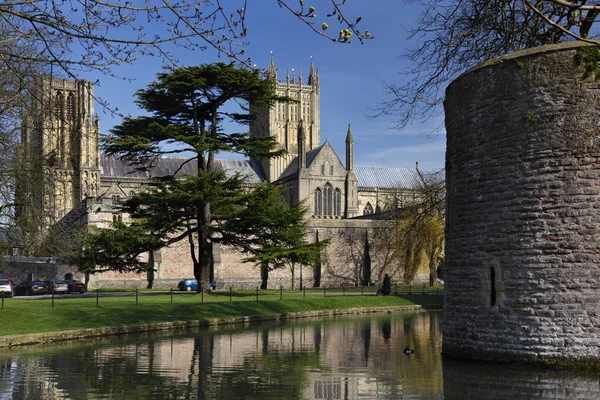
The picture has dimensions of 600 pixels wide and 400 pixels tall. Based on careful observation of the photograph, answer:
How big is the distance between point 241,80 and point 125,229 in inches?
308

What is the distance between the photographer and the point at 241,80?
31.9m

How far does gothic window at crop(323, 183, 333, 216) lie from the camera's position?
7869 centimetres

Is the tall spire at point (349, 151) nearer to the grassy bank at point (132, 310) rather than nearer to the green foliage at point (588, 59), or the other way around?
the grassy bank at point (132, 310)

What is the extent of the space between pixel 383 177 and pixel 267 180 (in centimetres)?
2808

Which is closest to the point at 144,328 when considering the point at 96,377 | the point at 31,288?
the point at 96,377

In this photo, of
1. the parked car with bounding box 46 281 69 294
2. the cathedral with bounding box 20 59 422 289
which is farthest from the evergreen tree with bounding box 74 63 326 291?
the parked car with bounding box 46 281 69 294

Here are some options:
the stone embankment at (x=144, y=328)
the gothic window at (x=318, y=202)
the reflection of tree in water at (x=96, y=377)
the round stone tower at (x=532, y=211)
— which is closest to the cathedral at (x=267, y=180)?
the gothic window at (x=318, y=202)

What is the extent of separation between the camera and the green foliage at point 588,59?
448 inches

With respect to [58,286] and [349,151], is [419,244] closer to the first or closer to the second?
[58,286]

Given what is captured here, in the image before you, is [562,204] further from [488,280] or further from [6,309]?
[6,309]

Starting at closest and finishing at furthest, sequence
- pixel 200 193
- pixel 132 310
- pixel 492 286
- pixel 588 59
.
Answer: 1. pixel 588 59
2. pixel 492 286
3. pixel 132 310
4. pixel 200 193

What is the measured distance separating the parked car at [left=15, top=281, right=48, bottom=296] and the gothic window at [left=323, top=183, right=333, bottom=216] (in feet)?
137

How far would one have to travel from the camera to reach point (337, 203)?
7925 cm

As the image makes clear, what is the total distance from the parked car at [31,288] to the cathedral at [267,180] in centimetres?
359
